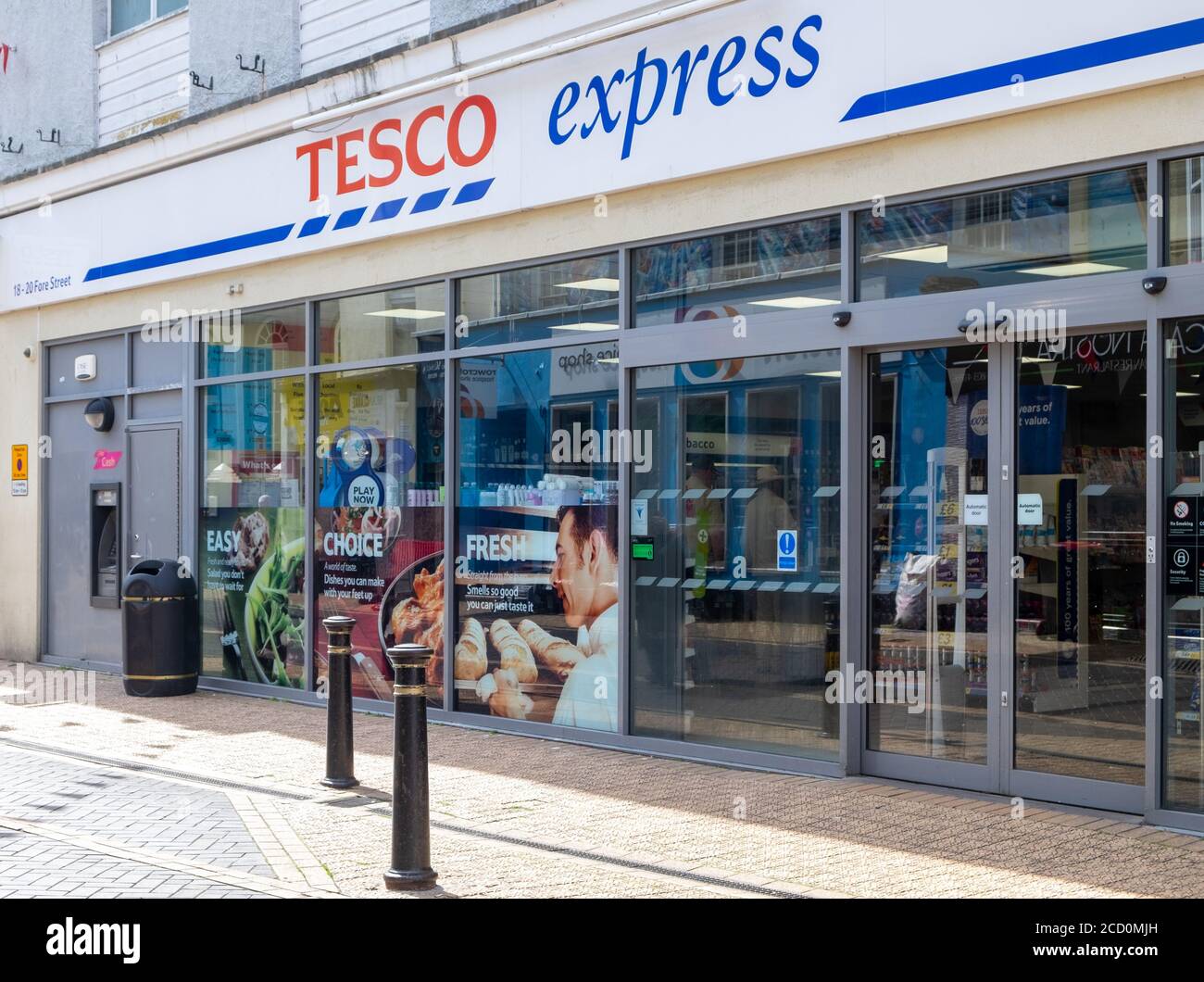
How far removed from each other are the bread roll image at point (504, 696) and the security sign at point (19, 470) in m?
Answer: 7.34

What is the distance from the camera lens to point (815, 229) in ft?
28.2

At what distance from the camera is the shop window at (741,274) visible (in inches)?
338

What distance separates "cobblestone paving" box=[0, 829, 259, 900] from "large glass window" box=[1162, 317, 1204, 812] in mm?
4425

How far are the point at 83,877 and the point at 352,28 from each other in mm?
7872

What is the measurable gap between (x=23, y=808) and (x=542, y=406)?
4.26 m

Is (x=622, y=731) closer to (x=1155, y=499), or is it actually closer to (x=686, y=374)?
(x=686, y=374)

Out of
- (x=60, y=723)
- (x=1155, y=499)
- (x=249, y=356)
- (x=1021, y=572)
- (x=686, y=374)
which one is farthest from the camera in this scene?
(x=249, y=356)

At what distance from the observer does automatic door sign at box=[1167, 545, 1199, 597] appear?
7.07 meters

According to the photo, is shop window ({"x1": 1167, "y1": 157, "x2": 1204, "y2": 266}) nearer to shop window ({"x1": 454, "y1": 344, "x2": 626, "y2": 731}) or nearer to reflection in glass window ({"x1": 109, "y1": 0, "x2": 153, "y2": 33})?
shop window ({"x1": 454, "y1": 344, "x2": 626, "y2": 731})

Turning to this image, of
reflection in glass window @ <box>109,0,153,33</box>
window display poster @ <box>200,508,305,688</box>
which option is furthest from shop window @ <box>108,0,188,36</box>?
window display poster @ <box>200,508,305,688</box>

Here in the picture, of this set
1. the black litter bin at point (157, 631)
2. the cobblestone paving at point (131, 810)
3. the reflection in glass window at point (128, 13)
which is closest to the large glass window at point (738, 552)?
the cobblestone paving at point (131, 810)

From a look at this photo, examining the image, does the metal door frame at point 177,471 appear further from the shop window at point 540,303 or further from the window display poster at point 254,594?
the shop window at point 540,303

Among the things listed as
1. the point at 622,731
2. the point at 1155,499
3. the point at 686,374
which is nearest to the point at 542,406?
the point at 686,374

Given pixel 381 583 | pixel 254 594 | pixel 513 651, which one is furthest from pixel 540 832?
pixel 254 594
